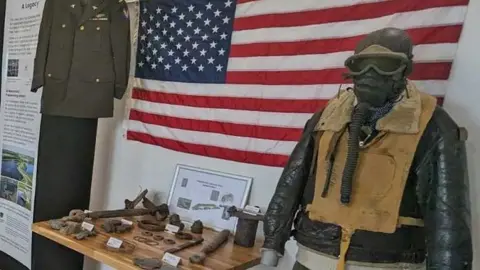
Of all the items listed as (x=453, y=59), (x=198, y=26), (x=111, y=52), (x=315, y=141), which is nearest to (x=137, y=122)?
(x=111, y=52)

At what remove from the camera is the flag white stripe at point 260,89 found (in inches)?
68.2

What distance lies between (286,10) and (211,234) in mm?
1142

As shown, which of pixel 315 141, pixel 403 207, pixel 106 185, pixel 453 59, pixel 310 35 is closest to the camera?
pixel 403 207

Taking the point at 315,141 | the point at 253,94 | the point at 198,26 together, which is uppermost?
the point at 198,26

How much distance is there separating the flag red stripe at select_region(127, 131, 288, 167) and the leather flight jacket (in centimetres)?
53

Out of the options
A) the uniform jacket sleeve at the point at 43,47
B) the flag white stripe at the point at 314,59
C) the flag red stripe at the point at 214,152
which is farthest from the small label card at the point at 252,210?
the uniform jacket sleeve at the point at 43,47

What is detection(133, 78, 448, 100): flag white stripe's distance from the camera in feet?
5.69

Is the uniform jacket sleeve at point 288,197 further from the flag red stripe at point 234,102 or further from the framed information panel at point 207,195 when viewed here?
the framed information panel at point 207,195

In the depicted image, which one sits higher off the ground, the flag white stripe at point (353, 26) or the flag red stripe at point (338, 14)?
the flag red stripe at point (338, 14)

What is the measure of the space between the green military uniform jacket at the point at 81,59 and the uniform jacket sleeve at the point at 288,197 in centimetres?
136

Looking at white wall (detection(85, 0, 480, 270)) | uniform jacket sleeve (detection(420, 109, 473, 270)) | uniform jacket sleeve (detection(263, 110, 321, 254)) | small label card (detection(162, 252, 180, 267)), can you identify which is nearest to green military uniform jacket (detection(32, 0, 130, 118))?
white wall (detection(85, 0, 480, 270))

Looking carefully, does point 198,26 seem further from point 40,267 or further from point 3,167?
point 3,167

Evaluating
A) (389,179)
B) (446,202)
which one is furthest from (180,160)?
(446,202)

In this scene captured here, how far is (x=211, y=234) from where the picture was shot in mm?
2217
